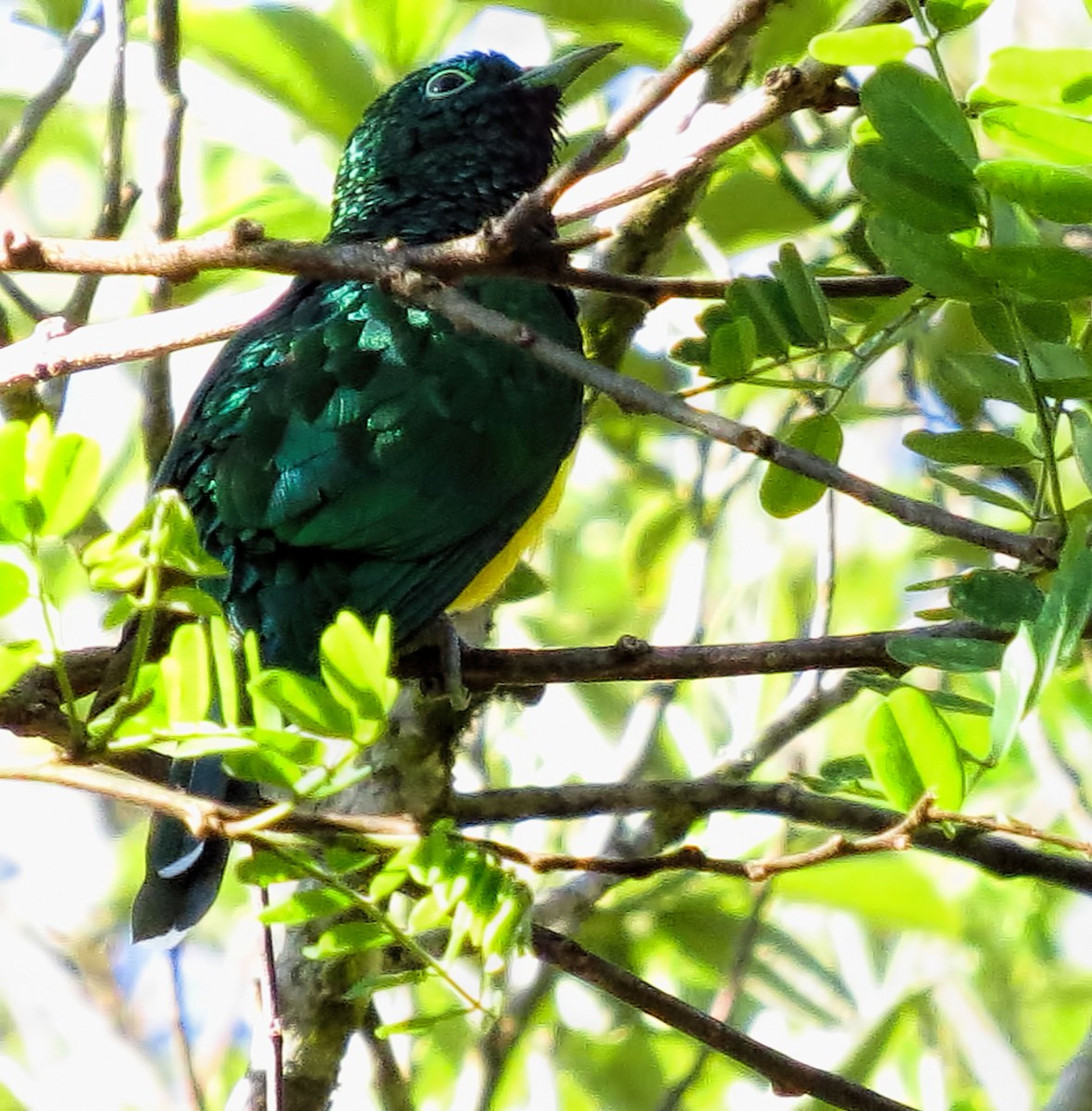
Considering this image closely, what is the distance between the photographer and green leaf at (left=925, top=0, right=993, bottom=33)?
5.66ft

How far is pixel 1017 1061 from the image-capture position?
3.88 m

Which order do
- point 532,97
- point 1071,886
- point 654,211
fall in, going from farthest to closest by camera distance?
point 532,97 < point 654,211 < point 1071,886

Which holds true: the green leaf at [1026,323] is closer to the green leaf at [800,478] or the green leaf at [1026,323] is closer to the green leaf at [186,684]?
the green leaf at [800,478]

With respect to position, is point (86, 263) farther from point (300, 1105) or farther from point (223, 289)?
point (223, 289)

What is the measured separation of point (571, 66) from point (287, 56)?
0.55m

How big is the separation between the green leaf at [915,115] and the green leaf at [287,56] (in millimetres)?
1925

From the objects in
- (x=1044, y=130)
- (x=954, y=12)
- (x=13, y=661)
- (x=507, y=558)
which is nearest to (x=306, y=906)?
(x=13, y=661)

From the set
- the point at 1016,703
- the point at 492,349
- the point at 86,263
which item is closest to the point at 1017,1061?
the point at 492,349

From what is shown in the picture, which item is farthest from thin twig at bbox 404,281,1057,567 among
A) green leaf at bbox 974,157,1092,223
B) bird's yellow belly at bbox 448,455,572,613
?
bird's yellow belly at bbox 448,455,572,613

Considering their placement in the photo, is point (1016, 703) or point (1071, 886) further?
point (1071, 886)

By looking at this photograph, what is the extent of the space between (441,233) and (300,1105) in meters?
2.05

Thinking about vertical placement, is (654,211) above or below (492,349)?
above

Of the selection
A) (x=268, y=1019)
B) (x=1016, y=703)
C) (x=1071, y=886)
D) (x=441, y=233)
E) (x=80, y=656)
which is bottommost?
(x=268, y=1019)

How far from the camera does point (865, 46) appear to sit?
5.17ft
